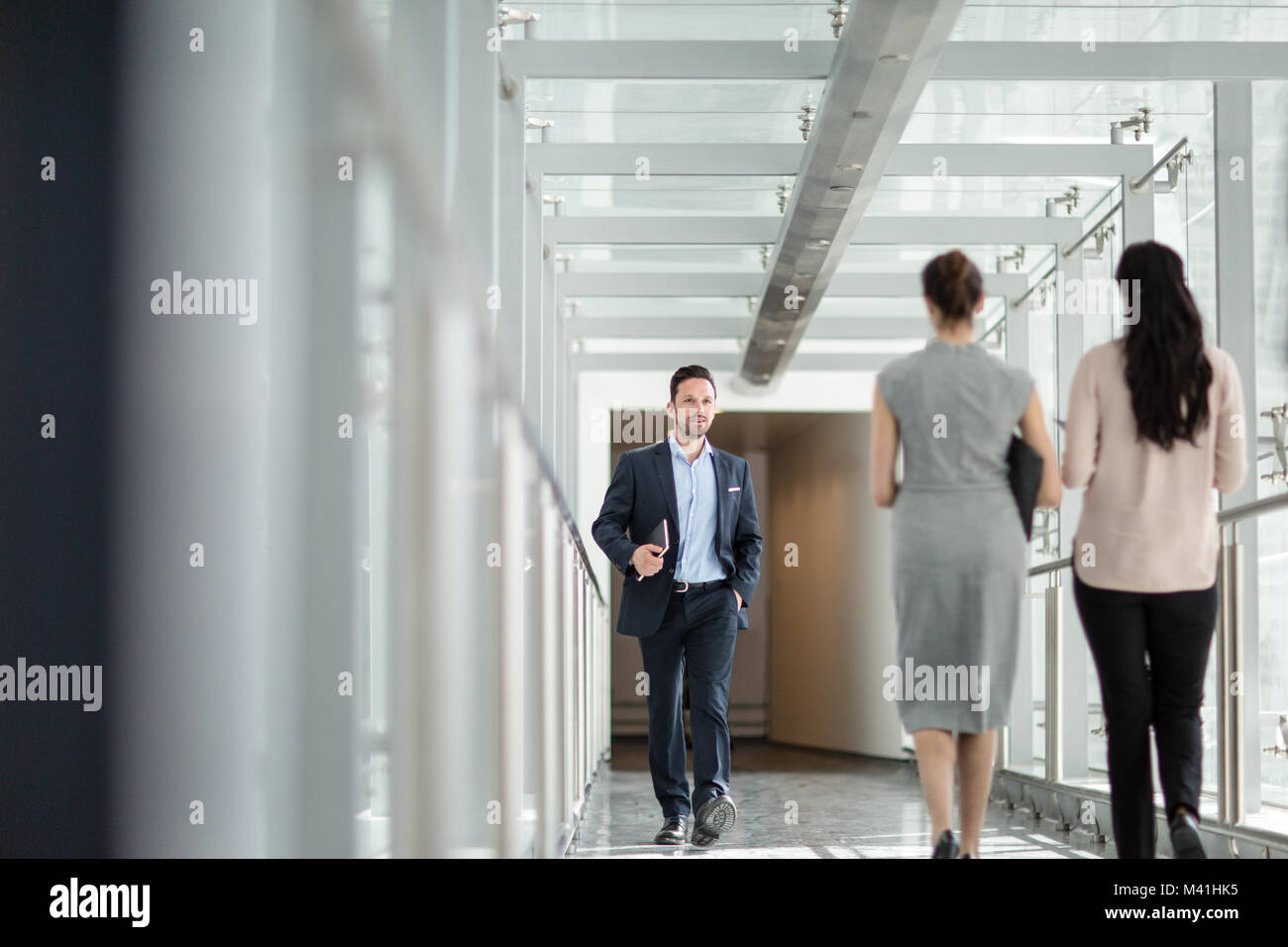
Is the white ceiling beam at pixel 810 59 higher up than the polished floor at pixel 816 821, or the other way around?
the white ceiling beam at pixel 810 59

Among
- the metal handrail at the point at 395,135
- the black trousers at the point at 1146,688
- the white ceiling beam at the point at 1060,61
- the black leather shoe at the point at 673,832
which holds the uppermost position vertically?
the white ceiling beam at the point at 1060,61

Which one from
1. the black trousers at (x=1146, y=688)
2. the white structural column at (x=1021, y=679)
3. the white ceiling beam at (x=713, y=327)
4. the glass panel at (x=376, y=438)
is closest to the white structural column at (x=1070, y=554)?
the white structural column at (x=1021, y=679)

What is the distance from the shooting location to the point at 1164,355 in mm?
2266

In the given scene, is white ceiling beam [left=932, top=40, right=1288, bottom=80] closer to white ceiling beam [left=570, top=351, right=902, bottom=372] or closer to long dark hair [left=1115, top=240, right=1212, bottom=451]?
long dark hair [left=1115, top=240, right=1212, bottom=451]

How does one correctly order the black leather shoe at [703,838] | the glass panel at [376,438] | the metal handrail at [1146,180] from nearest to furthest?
the glass panel at [376,438] → the black leather shoe at [703,838] → the metal handrail at [1146,180]

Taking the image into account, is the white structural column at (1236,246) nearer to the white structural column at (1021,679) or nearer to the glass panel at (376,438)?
the white structural column at (1021,679)

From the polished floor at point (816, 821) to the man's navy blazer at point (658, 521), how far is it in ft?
2.16

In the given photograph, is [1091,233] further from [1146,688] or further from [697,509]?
[1146,688]

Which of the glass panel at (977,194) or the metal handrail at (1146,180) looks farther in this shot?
the glass panel at (977,194)

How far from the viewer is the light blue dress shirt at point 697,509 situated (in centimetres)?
357

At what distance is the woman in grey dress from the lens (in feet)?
7.17

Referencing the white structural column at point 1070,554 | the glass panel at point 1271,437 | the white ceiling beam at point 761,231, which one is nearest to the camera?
the glass panel at point 1271,437

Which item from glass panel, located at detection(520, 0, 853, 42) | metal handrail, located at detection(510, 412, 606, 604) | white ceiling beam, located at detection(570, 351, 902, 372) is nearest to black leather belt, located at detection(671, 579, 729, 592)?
metal handrail, located at detection(510, 412, 606, 604)

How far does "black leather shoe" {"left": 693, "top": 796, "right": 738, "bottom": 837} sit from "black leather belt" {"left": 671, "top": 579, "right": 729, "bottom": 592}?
0.56m
